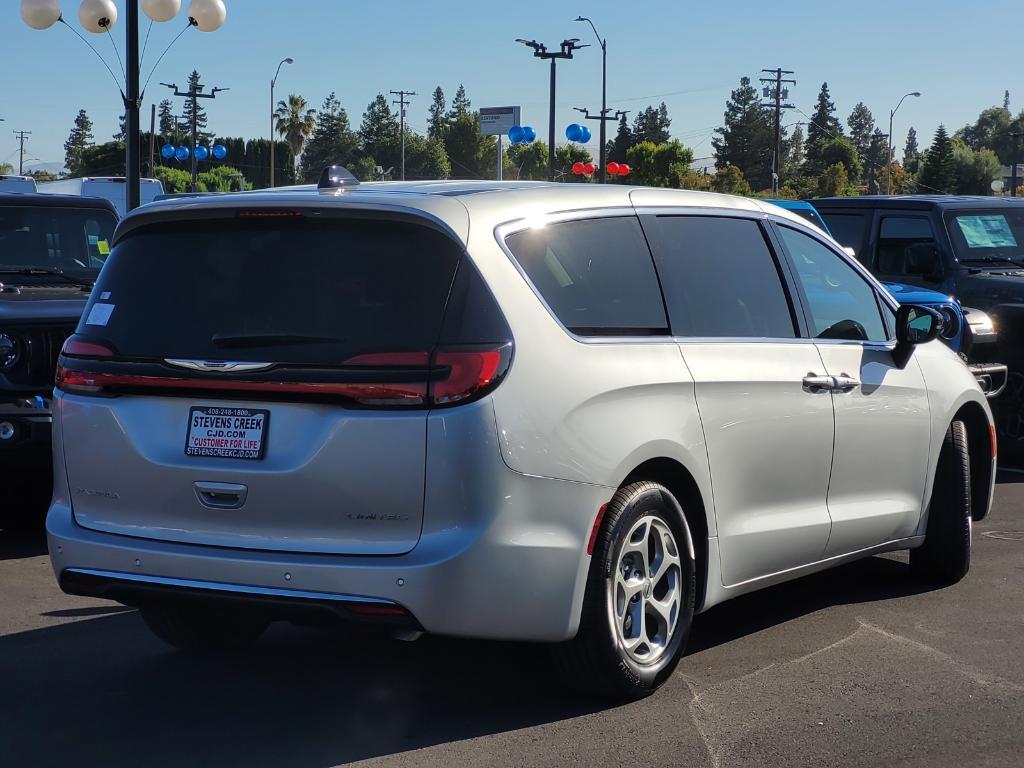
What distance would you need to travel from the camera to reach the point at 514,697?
5031mm

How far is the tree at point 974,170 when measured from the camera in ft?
422

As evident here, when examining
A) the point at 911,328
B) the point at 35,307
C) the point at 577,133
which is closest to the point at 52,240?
the point at 35,307

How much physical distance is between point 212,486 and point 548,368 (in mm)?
1120

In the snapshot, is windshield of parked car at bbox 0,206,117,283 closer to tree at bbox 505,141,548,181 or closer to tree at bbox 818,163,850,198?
tree at bbox 818,163,850,198

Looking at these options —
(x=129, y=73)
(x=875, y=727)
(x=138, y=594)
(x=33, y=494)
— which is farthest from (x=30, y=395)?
(x=129, y=73)

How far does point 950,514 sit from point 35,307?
5.17 m

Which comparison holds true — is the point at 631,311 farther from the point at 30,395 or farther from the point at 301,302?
the point at 30,395

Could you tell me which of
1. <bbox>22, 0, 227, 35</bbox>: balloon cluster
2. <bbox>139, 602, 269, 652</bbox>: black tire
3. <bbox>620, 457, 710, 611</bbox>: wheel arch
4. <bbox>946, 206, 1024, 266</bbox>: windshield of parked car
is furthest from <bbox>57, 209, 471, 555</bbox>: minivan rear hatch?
<bbox>22, 0, 227, 35</bbox>: balloon cluster

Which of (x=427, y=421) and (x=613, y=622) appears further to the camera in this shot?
(x=613, y=622)

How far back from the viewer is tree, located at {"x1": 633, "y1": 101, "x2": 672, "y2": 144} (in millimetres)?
176125

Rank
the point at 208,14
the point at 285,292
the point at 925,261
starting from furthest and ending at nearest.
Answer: the point at 208,14, the point at 925,261, the point at 285,292

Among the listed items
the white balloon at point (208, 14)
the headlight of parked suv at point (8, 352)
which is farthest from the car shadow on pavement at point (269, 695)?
the white balloon at point (208, 14)

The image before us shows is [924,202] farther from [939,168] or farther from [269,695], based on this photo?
[939,168]

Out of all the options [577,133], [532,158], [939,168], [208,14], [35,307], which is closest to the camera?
[35,307]
